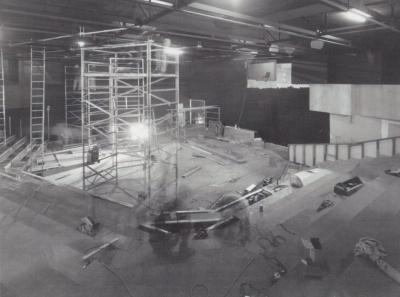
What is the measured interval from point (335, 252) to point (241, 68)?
64.4 ft

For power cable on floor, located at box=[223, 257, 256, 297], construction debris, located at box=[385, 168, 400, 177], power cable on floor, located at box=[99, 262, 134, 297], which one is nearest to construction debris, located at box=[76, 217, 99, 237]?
power cable on floor, located at box=[99, 262, 134, 297]

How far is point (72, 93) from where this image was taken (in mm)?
19641

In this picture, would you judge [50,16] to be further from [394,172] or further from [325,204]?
[394,172]

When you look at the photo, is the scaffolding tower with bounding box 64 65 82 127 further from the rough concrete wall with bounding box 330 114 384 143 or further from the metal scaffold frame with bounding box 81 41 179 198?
the rough concrete wall with bounding box 330 114 384 143

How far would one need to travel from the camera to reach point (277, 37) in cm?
1423

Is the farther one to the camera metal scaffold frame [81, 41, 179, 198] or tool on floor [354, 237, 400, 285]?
metal scaffold frame [81, 41, 179, 198]

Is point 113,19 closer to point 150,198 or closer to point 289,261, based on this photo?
point 150,198

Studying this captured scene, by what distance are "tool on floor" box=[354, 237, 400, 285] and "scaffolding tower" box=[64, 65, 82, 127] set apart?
17319mm

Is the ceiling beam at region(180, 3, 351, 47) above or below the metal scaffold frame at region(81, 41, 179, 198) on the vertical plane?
above

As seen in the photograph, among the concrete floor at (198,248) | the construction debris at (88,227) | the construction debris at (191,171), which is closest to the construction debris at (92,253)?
the concrete floor at (198,248)

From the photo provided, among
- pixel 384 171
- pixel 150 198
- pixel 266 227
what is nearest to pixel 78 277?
pixel 266 227

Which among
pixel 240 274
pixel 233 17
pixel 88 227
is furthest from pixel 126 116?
pixel 240 274

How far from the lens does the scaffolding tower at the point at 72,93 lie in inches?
762

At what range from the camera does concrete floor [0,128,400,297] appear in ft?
15.5
